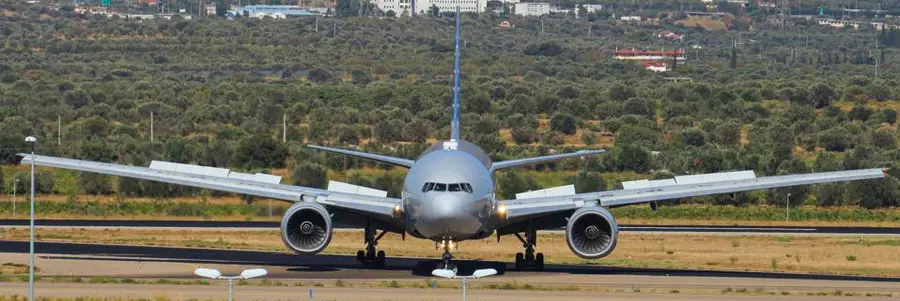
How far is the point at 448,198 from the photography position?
180 feet

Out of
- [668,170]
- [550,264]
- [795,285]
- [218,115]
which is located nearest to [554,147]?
[668,170]

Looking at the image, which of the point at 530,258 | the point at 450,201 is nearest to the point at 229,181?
the point at 450,201

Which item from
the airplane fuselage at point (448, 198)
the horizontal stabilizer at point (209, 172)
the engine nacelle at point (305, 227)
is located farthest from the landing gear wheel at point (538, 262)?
the horizontal stabilizer at point (209, 172)

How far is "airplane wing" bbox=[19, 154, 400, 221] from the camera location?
193ft

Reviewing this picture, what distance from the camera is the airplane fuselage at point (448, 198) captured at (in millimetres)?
54844

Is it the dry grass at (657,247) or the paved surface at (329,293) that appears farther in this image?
the dry grass at (657,247)

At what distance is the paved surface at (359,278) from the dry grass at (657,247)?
3555 millimetres

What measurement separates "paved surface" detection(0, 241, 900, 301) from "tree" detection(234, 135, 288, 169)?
4375cm

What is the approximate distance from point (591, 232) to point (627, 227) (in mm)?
25585

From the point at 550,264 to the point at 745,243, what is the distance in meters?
12.8

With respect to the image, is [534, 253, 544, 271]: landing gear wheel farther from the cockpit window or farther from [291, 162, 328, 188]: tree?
[291, 162, 328, 188]: tree

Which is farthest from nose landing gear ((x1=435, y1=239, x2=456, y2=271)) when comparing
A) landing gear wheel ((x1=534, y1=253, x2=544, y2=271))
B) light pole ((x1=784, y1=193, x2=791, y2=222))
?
light pole ((x1=784, y1=193, x2=791, y2=222))

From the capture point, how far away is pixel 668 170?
11500 cm

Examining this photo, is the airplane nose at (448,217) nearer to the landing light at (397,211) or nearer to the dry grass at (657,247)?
the landing light at (397,211)
